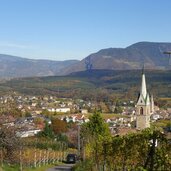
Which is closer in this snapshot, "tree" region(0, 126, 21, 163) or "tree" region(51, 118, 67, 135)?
"tree" region(0, 126, 21, 163)

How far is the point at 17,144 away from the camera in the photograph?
22.9 m

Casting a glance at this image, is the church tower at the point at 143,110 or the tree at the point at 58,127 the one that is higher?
the church tower at the point at 143,110

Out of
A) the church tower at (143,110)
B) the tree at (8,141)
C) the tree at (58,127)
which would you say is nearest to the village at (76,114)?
the tree at (58,127)

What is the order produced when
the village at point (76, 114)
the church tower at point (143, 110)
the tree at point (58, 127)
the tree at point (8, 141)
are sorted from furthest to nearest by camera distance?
the village at point (76, 114) < the tree at point (58, 127) < the church tower at point (143, 110) < the tree at point (8, 141)

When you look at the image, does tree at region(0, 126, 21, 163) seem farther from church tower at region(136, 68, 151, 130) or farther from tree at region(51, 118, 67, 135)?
Result: tree at region(51, 118, 67, 135)

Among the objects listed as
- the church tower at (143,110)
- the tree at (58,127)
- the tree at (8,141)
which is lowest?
the tree at (58,127)

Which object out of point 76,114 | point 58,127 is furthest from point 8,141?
point 76,114

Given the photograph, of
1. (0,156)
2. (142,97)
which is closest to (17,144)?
(0,156)

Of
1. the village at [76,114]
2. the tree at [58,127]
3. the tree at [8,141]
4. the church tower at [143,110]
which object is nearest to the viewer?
the tree at [8,141]

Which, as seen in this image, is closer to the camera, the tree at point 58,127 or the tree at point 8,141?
the tree at point 8,141

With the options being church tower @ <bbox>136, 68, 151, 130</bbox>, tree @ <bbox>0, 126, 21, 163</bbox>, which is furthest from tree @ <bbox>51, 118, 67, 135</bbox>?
tree @ <bbox>0, 126, 21, 163</bbox>

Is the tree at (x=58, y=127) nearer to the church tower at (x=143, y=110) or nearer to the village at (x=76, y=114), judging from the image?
the village at (x=76, y=114)

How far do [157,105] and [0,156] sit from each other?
129 metres

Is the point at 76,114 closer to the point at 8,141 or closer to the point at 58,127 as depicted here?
the point at 58,127
